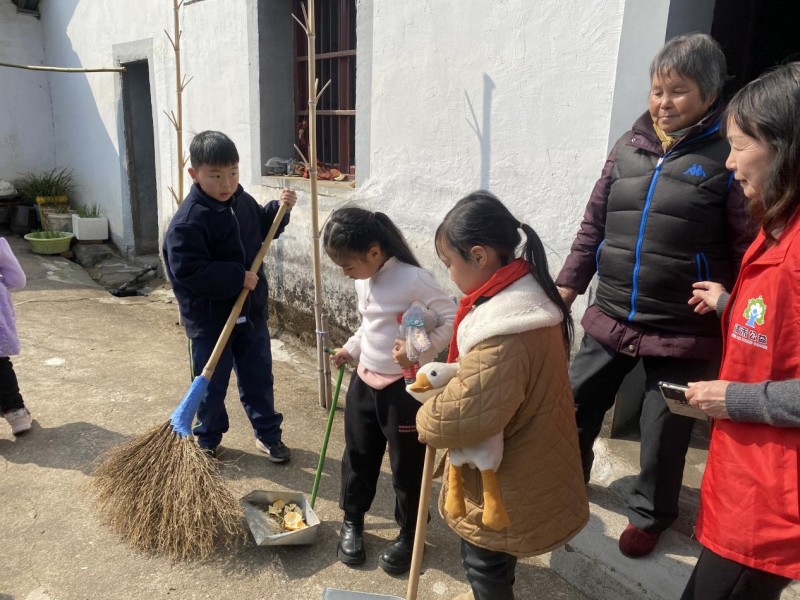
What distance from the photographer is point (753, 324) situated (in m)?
1.43

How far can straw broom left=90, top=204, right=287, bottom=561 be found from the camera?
2.56m

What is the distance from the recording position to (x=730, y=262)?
2160mm

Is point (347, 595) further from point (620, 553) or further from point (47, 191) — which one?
point (47, 191)

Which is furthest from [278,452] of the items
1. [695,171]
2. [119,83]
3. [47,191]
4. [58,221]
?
[47,191]

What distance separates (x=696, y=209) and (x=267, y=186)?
406 centimetres

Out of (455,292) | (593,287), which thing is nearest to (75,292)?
(455,292)

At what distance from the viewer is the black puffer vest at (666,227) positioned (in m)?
2.10

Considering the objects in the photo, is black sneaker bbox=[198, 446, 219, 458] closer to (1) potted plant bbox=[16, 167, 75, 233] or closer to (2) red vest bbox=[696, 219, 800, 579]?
(2) red vest bbox=[696, 219, 800, 579]

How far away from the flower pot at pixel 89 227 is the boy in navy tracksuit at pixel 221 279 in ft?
20.8

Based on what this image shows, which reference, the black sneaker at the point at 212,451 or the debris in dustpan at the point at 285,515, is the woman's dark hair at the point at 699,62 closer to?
the debris in dustpan at the point at 285,515

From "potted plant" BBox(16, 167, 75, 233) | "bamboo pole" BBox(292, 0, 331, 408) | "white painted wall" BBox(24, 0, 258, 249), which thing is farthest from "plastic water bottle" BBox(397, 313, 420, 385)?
"potted plant" BBox(16, 167, 75, 233)

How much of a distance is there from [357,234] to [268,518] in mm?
1339

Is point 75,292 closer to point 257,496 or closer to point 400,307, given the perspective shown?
point 257,496

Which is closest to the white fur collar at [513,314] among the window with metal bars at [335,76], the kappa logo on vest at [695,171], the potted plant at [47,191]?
the kappa logo on vest at [695,171]
